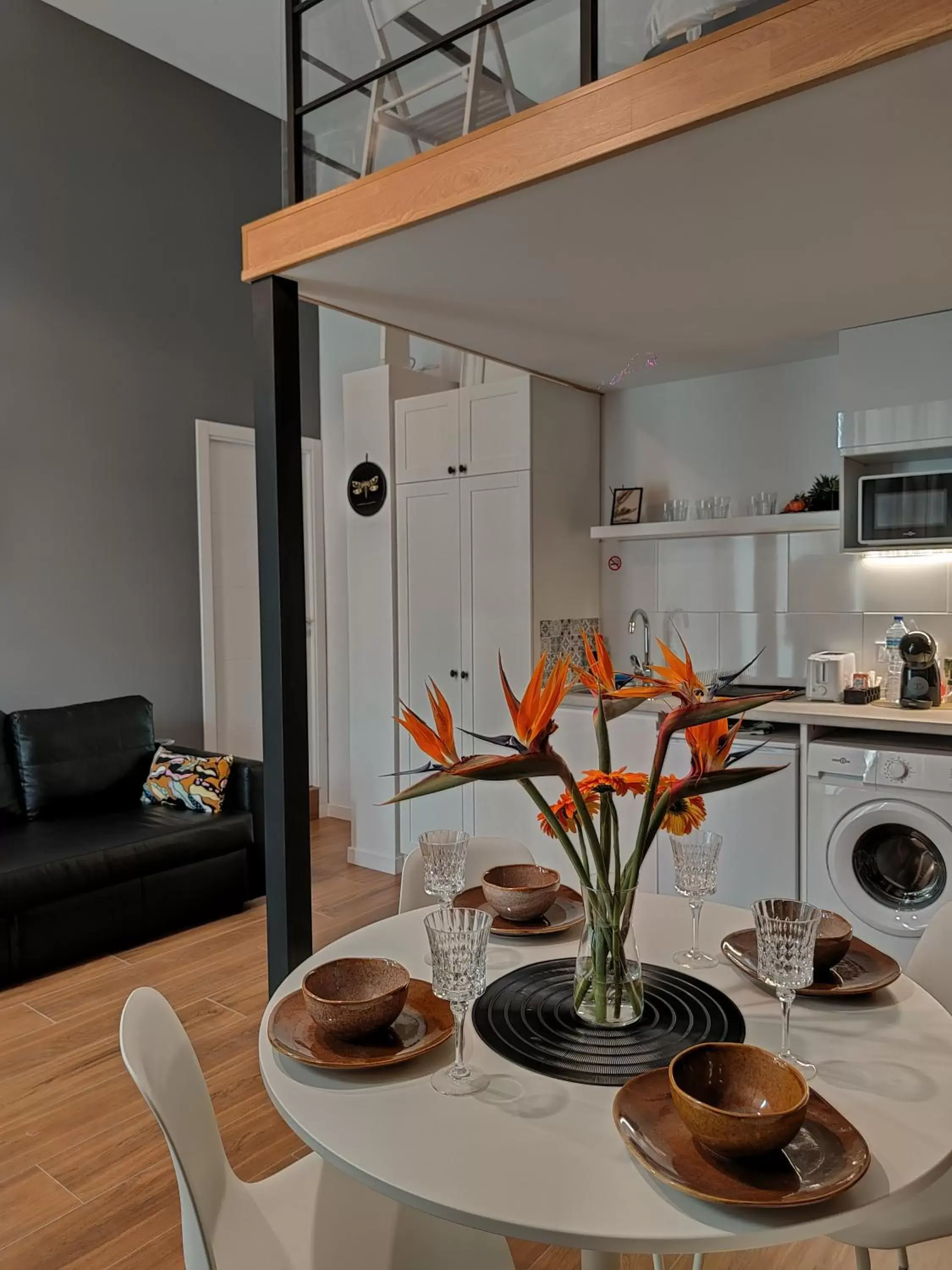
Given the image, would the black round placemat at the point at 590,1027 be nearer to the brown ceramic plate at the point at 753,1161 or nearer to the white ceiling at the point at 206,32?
the brown ceramic plate at the point at 753,1161

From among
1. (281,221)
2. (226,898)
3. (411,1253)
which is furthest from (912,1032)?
(226,898)

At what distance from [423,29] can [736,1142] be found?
271cm

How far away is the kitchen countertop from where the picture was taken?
298 cm

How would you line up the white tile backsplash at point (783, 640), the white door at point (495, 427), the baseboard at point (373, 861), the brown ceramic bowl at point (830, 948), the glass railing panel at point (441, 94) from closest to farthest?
1. the brown ceramic bowl at point (830, 948)
2. the glass railing panel at point (441, 94)
3. the white tile backsplash at point (783, 640)
4. the white door at point (495, 427)
5. the baseboard at point (373, 861)

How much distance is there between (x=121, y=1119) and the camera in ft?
8.02

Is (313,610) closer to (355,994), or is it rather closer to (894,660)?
(894,660)

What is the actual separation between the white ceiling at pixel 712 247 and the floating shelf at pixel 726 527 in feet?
2.21

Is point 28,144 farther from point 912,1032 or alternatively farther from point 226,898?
point 912,1032

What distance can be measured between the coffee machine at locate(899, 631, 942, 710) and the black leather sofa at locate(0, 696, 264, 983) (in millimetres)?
2685

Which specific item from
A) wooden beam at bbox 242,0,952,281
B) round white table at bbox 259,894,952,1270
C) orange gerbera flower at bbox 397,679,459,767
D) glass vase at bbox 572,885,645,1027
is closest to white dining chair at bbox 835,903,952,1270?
round white table at bbox 259,894,952,1270

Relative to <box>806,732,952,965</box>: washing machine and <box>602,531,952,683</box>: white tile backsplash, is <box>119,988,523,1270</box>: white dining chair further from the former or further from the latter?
<box>602,531,952,683</box>: white tile backsplash

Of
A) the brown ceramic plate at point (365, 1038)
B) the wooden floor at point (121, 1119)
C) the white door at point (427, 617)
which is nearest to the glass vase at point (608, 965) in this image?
the brown ceramic plate at point (365, 1038)

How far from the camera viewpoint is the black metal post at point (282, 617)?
9.09 ft

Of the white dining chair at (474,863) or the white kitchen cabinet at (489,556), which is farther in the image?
the white kitchen cabinet at (489,556)
